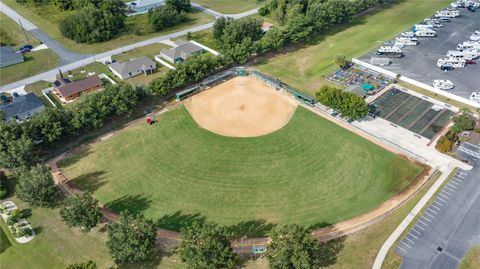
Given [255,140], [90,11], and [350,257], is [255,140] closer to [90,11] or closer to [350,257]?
[350,257]

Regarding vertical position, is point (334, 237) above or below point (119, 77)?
below

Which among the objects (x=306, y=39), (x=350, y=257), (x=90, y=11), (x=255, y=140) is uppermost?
(x=90, y=11)

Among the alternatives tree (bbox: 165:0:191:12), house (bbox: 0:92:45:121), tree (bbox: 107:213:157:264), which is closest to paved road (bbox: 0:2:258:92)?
house (bbox: 0:92:45:121)

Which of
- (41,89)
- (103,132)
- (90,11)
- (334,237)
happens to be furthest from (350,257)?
(90,11)

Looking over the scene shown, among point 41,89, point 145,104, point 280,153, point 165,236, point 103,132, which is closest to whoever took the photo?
point 165,236

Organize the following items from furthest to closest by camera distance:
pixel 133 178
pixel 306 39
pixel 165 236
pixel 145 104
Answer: pixel 306 39, pixel 145 104, pixel 133 178, pixel 165 236

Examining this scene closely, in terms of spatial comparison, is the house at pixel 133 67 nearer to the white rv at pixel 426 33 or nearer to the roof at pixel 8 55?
the roof at pixel 8 55

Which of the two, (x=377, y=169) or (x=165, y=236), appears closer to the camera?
(x=165, y=236)

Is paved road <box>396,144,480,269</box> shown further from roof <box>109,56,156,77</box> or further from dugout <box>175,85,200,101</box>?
roof <box>109,56,156,77</box>
